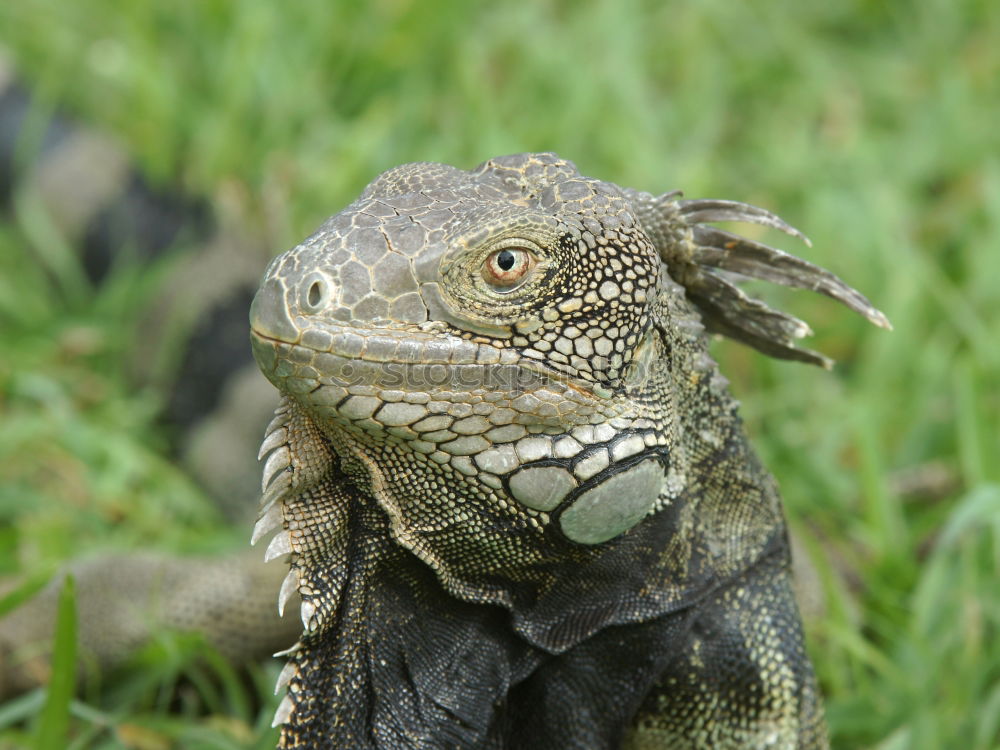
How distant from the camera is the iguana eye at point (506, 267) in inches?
81.6

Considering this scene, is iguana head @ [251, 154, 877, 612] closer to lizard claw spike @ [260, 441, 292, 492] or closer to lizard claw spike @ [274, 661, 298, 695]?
lizard claw spike @ [260, 441, 292, 492]

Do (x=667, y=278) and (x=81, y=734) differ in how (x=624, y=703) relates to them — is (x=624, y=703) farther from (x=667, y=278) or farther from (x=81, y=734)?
(x=81, y=734)

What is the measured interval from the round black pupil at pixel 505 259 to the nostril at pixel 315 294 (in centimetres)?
31

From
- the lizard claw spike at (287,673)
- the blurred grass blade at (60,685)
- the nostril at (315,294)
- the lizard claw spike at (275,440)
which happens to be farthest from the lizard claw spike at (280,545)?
the blurred grass blade at (60,685)

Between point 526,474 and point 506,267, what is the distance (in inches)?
14.4

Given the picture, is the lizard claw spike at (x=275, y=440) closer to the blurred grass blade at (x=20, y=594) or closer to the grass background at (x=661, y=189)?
the blurred grass blade at (x=20, y=594)

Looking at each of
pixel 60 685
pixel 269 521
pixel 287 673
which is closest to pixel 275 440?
pixel 269 521

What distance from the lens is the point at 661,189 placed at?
5285 millimetres

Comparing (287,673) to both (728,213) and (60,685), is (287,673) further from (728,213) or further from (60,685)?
(728,213)

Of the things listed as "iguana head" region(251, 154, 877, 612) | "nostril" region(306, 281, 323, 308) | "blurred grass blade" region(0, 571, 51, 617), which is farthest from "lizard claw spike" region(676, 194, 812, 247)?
"blurred grass blade" region(0, 571, 51, 617)

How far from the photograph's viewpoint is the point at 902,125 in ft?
20.7

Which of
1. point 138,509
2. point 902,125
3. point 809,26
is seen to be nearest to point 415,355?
point 138,509

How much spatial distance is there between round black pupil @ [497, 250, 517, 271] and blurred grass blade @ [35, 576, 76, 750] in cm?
132

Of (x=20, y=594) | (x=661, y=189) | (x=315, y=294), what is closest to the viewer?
(x=315, y=294)
